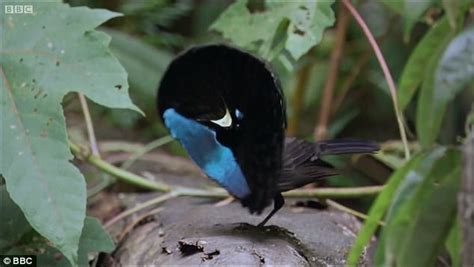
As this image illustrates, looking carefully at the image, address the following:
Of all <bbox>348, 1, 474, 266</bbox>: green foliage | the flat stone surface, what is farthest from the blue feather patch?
<bbox>348, 1, 474, 266</bbox>: green foliage

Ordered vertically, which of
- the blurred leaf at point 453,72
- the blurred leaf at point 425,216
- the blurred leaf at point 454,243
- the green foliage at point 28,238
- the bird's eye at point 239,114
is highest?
the blurred leaf at point 453,72

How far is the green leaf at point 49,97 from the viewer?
1.54 m

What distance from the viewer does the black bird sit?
1.44 m

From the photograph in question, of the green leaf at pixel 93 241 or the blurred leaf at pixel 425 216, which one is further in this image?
the green leaf at pixel 93 241

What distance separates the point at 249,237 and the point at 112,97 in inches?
15.5

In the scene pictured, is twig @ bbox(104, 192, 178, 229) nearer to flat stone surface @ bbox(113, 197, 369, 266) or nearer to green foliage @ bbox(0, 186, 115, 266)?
flat stone surface @ bbox(113, 197, 369, 266)

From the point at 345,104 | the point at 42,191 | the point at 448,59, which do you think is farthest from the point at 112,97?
the point at 345,104

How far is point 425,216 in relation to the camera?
3.63 feet

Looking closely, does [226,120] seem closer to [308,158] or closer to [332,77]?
[308,158]

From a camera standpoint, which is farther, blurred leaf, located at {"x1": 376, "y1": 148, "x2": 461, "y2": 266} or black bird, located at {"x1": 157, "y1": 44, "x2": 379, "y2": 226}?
black bird, located at {"x1": 157, "y1": 44, "x2": 379, "y2": 226}

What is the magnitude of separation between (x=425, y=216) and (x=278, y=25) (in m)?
1.00

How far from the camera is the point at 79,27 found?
5.76ft

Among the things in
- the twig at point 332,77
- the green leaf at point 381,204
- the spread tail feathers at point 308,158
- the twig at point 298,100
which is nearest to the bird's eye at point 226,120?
the spread tail feathers at point 308,158

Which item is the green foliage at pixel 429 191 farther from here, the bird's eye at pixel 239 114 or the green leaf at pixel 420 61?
the bird's eye at pixel 239 114
